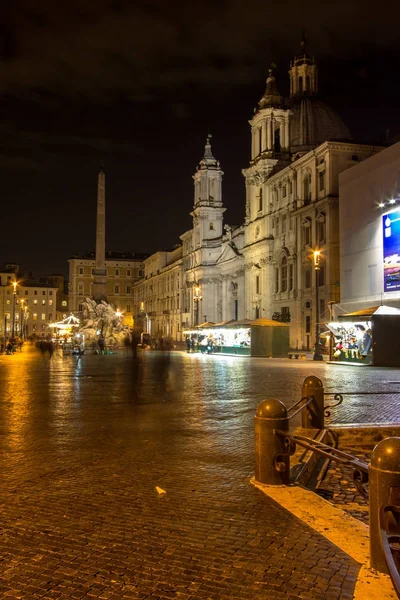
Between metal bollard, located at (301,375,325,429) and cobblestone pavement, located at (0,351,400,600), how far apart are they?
94cm

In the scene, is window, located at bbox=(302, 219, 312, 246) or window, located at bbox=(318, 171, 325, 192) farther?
window, located at bbox=(302, 219, 312, 246)

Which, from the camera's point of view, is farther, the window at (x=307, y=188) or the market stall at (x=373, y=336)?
the window at (x=307, y=188)

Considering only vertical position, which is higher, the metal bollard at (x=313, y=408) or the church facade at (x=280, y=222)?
the church facade at (x=280, y=222)

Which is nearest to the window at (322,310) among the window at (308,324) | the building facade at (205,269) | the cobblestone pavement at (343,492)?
the window at (308,324)

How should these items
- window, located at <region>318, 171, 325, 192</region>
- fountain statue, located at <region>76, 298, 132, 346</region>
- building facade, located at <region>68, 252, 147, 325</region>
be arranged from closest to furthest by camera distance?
window, located at <region>318, 171, 325, 192</region> → fountain statue, located at <region>76, 298, 132, 346</region> → building facade, located at <region>68, 252, 147, 325</region>

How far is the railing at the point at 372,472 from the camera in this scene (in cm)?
394

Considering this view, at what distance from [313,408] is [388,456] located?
201 inches

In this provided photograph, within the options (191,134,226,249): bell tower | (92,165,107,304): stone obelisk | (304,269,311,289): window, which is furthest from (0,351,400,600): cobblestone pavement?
(191,134,226,249): bell tower

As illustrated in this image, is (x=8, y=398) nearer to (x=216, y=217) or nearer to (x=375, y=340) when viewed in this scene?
(x=375, y=340)

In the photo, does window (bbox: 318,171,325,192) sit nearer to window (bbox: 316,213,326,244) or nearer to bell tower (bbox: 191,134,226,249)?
window (bbox: 316,213,326,244)

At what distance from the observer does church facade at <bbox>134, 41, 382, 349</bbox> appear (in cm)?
4847

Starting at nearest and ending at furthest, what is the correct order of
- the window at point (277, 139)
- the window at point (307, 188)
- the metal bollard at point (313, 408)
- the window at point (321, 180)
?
the metal bollard at point (313, 408)
the window at point (321, 180)
the window at point (307, 188)
the window at point (277, 139)

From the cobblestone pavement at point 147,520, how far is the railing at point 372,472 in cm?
31

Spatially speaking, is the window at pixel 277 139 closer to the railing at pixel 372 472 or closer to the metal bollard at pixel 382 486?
the railing at pixel 372 472
